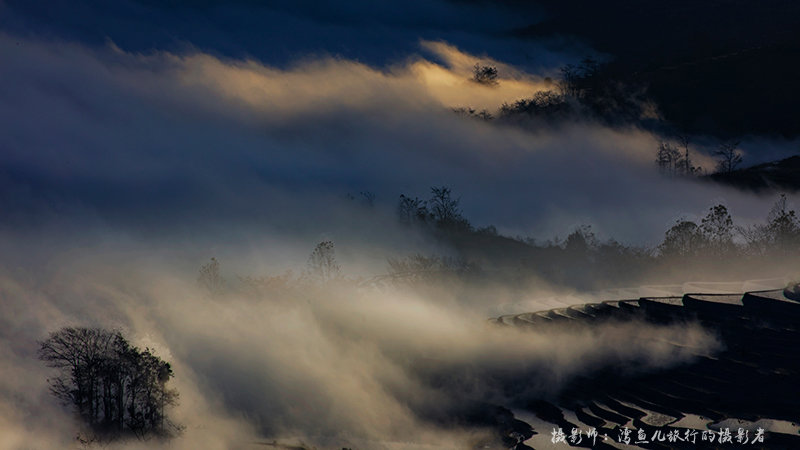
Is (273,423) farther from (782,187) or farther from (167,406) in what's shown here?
(782,187)

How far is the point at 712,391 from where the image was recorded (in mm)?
40875

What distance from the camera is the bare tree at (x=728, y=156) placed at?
172 metres

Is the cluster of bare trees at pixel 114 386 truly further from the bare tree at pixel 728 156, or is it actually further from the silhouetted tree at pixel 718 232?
the bare tree at pixel 728 156

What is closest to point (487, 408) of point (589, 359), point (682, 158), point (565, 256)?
point (589, 359)

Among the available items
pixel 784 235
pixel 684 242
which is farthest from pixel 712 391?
pixel 684 242

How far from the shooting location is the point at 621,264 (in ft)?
411

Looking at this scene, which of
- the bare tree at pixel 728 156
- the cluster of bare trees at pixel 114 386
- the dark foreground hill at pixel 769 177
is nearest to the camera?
the cluster of bare trees at pixel 114 386

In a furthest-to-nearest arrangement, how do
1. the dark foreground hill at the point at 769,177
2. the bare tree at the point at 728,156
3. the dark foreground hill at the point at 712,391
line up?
the bare tree at the point at 728,156 < the dark foreground hill at the point at 769,177 < the dark foreground hill at the point at 712,391

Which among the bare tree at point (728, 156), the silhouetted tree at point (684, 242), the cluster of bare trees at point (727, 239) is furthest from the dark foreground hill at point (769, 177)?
the silhouetted tree at point (684, 242)

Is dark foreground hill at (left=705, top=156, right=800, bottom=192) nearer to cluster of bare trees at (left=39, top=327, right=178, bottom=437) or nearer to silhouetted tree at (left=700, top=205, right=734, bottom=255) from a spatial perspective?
silhouetted tree at (left=700, top=205, right=734, bottom=255)

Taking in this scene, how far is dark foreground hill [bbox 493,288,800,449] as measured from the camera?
120ft

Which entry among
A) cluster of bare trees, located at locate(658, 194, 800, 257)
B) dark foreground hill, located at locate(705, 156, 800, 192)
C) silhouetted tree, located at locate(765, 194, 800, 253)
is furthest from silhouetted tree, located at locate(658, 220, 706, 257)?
dark foreground hill, located at locate(705, 156, 800, 192)

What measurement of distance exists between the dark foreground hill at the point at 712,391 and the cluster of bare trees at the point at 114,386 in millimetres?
30586

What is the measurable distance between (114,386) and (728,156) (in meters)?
150
